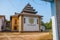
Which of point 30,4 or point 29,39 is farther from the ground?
point 30,4

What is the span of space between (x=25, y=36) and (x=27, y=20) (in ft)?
0.98

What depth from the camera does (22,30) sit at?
8.78 feet

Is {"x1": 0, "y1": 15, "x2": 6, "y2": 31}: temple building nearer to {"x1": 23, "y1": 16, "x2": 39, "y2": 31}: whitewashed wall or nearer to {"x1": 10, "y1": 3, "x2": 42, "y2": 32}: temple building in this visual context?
{"x1": 10, "y1": 3, "x2": 42, "y2": 32}: temple building

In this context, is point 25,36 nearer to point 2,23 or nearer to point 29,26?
point 29,26

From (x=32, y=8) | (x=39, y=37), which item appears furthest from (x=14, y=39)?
(x=32, y=8)

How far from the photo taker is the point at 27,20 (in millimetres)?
2721

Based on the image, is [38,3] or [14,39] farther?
[38,3]

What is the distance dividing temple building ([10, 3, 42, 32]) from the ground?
0.08 m

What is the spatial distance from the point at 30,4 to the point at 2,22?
1.99ft

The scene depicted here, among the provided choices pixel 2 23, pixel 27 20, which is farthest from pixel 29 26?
pixel 2 23

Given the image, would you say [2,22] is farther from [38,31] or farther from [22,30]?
[38,31]

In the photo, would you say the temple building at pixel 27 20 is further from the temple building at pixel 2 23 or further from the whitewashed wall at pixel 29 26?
the temple building at pixel 2 23

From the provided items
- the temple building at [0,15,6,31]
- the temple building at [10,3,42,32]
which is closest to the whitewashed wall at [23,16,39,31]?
the temple building at [10,3,42,32]

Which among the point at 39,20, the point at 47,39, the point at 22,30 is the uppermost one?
the point at 39,20
